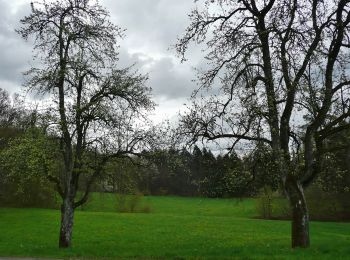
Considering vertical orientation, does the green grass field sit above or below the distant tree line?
below

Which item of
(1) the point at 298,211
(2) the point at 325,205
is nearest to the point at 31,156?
(1) the point at 298,211

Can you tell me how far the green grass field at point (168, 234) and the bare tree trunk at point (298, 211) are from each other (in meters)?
0.55

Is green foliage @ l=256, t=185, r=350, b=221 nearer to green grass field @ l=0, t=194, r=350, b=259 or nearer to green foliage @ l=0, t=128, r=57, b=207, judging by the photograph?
green grass field @ l=0, t=194, r=350, b=259

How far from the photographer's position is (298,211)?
627 inches

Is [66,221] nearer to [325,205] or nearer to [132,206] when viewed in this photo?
[325,205]

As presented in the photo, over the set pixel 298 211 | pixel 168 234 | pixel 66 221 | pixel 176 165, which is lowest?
pixel 168 234

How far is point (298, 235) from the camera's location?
16.0 metres

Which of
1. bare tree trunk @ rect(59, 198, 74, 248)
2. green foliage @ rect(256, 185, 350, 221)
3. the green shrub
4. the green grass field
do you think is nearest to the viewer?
the green grass field

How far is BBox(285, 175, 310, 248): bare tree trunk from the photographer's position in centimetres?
1582

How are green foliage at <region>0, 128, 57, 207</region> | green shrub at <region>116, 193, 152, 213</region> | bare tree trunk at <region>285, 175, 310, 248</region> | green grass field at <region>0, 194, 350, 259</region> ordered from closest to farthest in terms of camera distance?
bare tree trunk at <region>285, 175, 310, 248</region> → green grass field at <region>0, 194, 350, 259</region> → green foliage at <region>0, 128, 57, 207</region> → green shrub at <region>116, 193, 152, 213</region>

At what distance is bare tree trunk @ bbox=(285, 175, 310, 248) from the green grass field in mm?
546

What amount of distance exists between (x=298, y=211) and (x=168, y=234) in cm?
2389

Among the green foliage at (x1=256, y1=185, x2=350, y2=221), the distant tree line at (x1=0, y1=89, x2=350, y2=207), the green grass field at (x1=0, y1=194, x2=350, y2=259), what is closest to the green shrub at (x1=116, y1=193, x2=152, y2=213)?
the green grass field at (x1=0, y1=194, x2=350, y2=259)

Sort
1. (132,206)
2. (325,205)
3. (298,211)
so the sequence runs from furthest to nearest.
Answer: (132,206) → (325,205) → (298,211)
